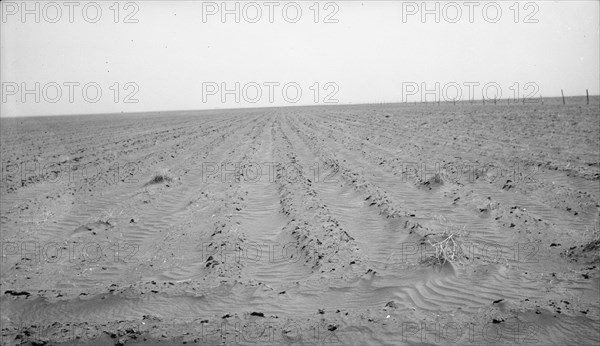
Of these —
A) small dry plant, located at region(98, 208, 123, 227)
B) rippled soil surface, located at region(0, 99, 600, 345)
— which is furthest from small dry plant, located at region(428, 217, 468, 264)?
small dry plant, located at region(98, 208, 123, 227)

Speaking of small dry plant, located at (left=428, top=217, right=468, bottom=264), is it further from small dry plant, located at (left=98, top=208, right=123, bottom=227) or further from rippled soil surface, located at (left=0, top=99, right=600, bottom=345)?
small dry plant, located at (left=98, top=208, right=123, bottom=227)

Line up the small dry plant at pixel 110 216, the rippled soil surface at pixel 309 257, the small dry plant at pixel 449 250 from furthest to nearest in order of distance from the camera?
the small dry plant at pixel 110 216 → the small dry plant at pixel 449 250 → the rippled soil surface at pixel 309 257

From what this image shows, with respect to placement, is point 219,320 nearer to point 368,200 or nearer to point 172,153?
point 368,200

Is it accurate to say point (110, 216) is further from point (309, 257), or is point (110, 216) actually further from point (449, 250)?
point (449, 250)

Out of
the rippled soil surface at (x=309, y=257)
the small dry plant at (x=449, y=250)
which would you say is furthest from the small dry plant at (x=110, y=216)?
the small dry plant at (x=449, y=250)

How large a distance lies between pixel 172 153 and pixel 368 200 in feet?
30.2

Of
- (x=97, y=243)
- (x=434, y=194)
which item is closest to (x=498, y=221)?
(x=434, y=194)

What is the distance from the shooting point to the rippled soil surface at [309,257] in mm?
3141

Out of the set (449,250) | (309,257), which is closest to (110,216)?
(309,257)

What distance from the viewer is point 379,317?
10.5 ft

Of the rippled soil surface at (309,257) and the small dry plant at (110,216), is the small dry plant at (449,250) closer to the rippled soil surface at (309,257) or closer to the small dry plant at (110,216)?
the rippled soil surface at (309,257)

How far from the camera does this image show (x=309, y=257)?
14.8 ft

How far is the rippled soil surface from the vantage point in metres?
3.14

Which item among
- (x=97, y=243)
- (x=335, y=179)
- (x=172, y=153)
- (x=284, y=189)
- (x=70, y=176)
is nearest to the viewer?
(x=97, y=243)
